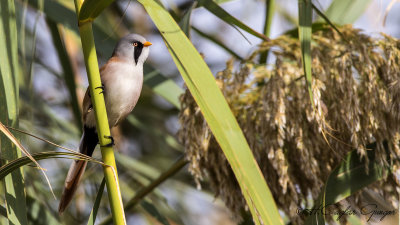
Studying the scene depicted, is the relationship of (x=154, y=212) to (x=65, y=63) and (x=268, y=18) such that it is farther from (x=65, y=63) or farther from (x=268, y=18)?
(x=268, y=18)

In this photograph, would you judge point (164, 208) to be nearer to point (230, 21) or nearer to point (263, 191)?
point (230, 21)

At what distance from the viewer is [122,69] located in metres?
1.86

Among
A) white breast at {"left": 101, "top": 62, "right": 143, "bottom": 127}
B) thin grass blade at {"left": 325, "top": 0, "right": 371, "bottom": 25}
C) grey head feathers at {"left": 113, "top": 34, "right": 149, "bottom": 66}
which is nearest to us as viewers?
white breast at {"left": 101, "top": 62, "right": 143, "bottom": 127}

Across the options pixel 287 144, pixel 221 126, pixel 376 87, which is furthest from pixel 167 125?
pixel 221 126

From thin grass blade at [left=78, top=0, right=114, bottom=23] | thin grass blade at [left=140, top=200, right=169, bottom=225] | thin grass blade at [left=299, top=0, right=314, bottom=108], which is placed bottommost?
thin grass blade at [left=140, top=200, right=169, bottom=225]

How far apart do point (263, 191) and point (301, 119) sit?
83 cm

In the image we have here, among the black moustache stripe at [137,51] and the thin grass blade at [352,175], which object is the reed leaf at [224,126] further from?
the black moustache stripe at [137,51]

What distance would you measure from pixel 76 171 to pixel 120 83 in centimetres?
39

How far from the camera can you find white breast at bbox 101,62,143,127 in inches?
72.1

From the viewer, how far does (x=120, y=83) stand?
72.4 inches

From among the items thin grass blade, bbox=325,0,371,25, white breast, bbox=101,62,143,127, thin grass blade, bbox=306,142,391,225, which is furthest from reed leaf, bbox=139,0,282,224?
thin grass blade, bbox=325,0,371,25

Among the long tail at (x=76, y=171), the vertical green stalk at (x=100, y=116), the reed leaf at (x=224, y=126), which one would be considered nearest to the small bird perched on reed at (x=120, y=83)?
the long tail at (x=76, y=171)

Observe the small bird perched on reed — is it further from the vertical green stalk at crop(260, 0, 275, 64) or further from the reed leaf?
the reed leaf

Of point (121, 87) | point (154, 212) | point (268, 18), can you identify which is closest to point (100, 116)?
point (121, 87)
